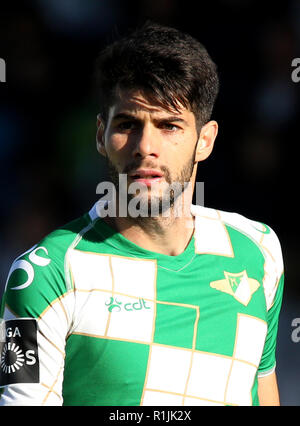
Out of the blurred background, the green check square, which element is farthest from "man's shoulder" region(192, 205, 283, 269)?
the blurred background

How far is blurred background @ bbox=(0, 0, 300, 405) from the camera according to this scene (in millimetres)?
5844

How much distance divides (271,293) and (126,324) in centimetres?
76

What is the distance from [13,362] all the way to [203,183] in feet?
11.2

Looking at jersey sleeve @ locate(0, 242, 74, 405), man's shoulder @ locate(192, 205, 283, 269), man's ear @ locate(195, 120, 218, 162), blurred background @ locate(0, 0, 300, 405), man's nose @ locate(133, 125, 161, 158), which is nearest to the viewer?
jersey sleeve @ locate(0, 242, 74, 405)

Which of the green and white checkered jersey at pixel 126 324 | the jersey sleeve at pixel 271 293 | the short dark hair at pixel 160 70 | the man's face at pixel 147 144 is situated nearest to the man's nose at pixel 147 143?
the man's face at pixel 147 144

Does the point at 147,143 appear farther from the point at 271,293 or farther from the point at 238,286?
the point at 271,293

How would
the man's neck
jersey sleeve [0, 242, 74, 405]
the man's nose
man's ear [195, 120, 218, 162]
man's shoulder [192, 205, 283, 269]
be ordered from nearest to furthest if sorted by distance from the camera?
jersey sleeve [0, 242, 74, 405] < the man's nose < the man's neck < man's ear [195, 120, 218, 162] < man's shoulder [192, 205, 283, 269]

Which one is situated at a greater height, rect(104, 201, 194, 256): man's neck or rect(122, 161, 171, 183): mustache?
rect(122, 161, 171, 183): mustache

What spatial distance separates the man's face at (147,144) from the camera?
2756mm

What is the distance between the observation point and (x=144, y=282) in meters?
2.84

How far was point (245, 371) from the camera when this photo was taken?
9.50ft

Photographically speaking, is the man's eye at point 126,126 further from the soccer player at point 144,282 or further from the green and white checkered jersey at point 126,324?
the green and white checkered jersey at point 126,324

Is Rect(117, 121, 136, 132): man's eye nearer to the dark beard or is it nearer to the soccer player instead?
the soccer player
